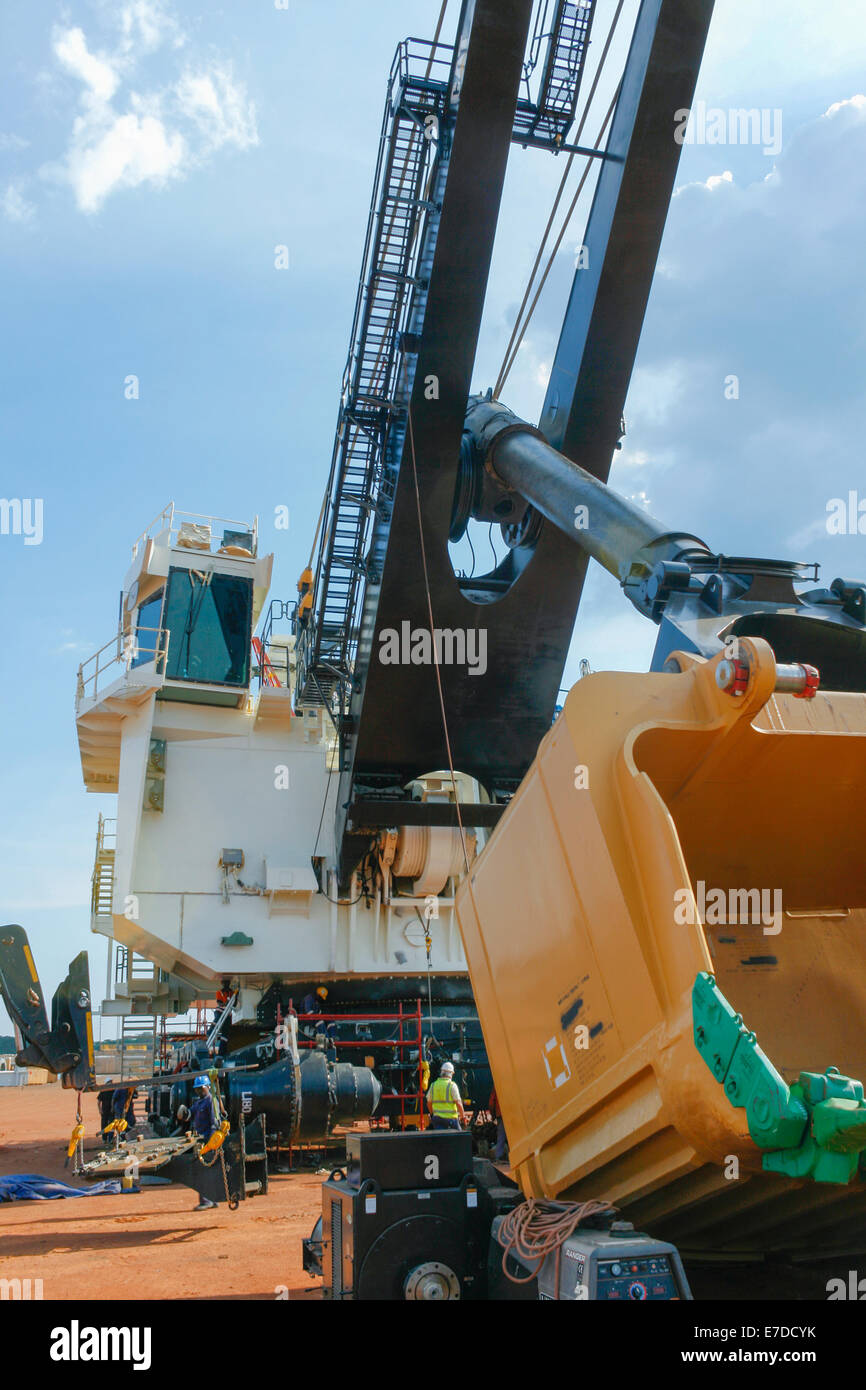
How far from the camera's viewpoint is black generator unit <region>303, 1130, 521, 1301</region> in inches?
194

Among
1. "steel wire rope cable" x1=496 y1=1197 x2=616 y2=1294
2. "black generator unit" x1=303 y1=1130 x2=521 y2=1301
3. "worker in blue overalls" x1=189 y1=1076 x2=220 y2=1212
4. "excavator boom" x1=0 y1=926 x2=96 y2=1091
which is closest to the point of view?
"steel wire rope cable" x1=496 y1=1197 x2=616 y2=1294

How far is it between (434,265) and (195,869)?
30.7 ft

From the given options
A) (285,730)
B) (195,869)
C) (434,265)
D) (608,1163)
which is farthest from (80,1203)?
(434,265)

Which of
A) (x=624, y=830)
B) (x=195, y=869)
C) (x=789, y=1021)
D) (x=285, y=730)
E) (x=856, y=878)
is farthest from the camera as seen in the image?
(x=285, y=730)

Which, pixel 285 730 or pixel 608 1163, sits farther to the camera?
pixel 285 730

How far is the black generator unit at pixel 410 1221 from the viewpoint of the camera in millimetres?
4922

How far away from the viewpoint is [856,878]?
20.0 ft

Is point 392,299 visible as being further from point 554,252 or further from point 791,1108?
point 791,1108

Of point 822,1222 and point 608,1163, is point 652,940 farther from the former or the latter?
point 822,1222

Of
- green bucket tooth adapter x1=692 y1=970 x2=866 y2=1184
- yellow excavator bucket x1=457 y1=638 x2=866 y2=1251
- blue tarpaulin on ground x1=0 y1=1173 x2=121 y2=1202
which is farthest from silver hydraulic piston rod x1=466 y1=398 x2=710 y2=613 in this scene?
blue tarpaulin on ground x1=0 y1=1173 x2=121 y2=1202

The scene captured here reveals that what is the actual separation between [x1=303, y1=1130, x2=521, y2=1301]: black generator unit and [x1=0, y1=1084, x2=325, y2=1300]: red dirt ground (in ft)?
3.43

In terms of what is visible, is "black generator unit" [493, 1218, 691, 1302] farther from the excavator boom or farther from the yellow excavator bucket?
the excavator boom

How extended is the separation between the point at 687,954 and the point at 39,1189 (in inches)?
418
